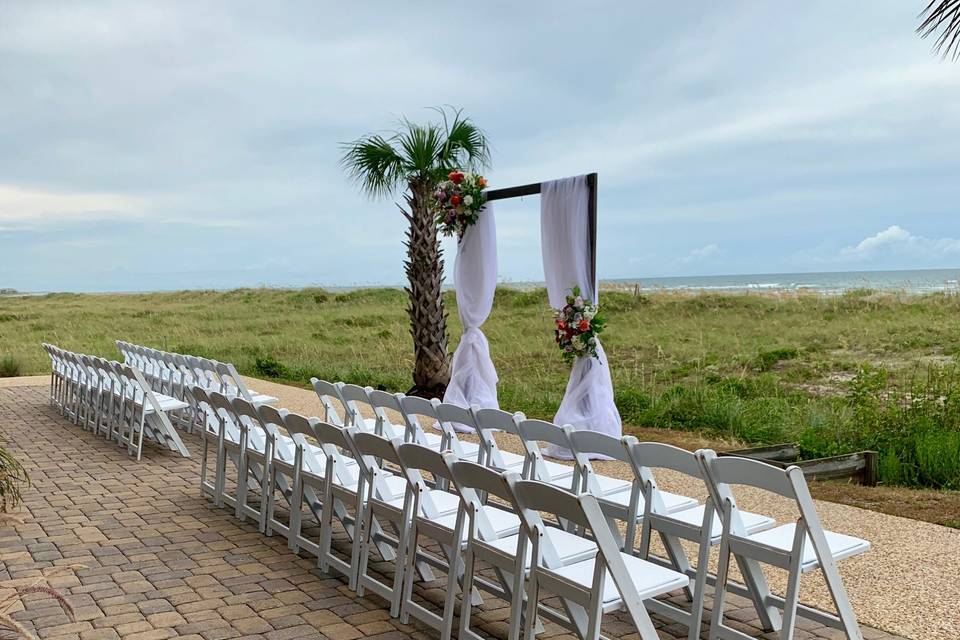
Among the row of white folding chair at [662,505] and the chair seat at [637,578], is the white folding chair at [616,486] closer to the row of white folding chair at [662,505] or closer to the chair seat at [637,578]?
the row of white folding chair at [662,505]

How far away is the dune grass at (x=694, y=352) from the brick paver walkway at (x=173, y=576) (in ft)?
15.1

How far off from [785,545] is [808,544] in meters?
0.13

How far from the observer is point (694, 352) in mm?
18031

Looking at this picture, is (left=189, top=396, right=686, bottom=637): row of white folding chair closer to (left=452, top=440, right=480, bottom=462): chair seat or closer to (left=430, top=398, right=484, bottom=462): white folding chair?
(left=430, top=398, right=484, bottom=462): white folding chair

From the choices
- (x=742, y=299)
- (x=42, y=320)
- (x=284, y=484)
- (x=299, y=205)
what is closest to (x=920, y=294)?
(x=742, y=299)

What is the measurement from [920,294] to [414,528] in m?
25.8

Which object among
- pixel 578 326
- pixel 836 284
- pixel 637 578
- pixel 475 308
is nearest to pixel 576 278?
pixel 578 326

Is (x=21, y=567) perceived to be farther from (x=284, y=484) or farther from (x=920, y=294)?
(x=920, y=294)

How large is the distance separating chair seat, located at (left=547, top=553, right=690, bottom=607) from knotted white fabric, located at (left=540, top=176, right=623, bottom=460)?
448 cm

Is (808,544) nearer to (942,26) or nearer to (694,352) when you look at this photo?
(942,26)

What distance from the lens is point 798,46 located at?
16094 mm

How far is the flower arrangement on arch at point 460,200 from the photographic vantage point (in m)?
8.96

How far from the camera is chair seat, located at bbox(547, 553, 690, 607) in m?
2.78

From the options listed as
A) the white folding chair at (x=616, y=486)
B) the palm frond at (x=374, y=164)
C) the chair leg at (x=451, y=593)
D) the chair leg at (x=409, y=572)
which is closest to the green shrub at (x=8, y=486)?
the chair leg at (x=409, y=572)
